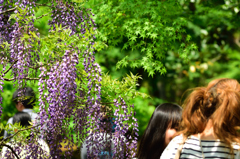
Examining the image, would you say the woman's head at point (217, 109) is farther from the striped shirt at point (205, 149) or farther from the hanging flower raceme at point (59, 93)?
the hanging flower raceme at point (59, 93)

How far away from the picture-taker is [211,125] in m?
1.98

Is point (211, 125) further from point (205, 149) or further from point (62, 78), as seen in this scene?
point (62, 78)

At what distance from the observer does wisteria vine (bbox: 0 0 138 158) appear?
327cm

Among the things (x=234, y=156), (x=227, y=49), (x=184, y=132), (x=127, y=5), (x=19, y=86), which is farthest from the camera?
(x=227, y=49)

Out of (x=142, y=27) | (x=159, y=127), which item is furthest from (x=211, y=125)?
(x=142, y=27)

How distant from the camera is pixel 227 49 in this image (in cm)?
998

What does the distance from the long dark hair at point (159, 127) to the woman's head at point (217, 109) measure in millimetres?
787

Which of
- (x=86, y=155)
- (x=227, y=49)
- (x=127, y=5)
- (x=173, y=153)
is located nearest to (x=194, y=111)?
(x=173, y=153)

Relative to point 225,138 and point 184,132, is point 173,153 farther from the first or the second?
point 225,138

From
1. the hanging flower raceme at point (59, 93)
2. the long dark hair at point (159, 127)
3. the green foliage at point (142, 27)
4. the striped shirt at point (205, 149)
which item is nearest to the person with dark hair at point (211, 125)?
the striped shirt at point (205, 149)

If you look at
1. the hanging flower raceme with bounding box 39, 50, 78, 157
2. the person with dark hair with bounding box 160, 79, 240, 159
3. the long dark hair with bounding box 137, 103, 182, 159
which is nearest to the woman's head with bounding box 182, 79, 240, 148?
the person with dark hair with bounding box 160, 79, 240, 159

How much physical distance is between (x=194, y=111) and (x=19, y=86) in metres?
2.44

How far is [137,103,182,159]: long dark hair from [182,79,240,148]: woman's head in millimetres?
787

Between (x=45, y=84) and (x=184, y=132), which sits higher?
(x=184, y=132)
